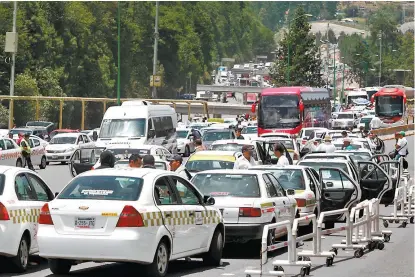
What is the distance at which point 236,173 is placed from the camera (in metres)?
18.3

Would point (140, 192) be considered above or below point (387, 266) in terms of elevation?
above

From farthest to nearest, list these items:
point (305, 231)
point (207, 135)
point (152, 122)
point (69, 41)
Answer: point (69, 41) < point (207, 135) < point (152, 122) < point (305, 231)

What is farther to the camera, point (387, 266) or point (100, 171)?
point (387, 266)

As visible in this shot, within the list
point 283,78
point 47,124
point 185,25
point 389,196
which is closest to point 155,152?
point 389,196

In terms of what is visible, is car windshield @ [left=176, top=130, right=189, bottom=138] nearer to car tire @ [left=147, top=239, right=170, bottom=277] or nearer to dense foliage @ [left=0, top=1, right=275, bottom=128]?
dense foliage @ [left=0, top=1, right=275, bottom=128]

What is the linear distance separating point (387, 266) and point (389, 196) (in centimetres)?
1003

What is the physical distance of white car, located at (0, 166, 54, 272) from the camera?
14.7 meters

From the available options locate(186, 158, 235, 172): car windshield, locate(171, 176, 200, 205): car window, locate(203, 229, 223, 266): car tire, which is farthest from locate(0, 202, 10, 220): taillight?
locate(186, 158, 235, 172): car windshield

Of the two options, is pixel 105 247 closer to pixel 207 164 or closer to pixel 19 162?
pixel 207 164

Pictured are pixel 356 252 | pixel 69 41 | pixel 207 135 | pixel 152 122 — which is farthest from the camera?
pixel 69 41

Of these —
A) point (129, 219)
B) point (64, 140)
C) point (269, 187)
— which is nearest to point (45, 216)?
point (129, 219)

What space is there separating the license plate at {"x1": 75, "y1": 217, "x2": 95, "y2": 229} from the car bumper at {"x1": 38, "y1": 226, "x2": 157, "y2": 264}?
0.43 feet

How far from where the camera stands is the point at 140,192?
572 inches

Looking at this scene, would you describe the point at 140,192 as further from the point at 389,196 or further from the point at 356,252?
the point at 389,196
